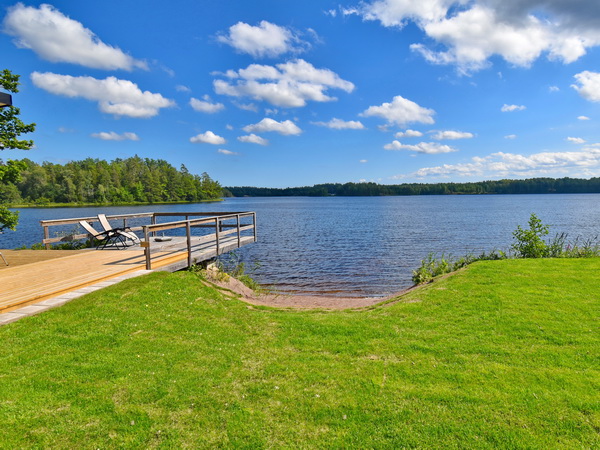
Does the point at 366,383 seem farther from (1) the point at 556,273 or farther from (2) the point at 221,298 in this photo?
(1) the point at 556,273

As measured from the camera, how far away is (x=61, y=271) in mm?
9242

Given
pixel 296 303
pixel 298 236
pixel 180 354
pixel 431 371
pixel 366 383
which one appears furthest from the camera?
pixel 298 236

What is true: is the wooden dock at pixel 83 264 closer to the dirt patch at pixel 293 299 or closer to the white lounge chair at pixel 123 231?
the white lounge chair at pixel 123 231

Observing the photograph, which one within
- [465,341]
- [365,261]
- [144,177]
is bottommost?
[365,261]

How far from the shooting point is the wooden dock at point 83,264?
7.39m

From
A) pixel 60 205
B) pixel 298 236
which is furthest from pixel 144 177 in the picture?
pixel 298 236

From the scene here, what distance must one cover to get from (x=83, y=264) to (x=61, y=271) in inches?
37.7

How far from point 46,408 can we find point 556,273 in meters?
12.1

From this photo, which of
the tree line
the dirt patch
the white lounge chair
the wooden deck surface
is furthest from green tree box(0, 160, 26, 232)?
the tree line

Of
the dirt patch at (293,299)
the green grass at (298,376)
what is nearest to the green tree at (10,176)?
the dirt patch at (293,299)

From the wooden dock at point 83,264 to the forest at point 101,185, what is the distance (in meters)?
88.8

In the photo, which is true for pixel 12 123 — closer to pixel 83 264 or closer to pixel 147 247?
pixel 83 264

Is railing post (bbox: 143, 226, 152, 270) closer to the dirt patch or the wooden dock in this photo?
the wooden dock

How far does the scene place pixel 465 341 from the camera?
5891 mm
